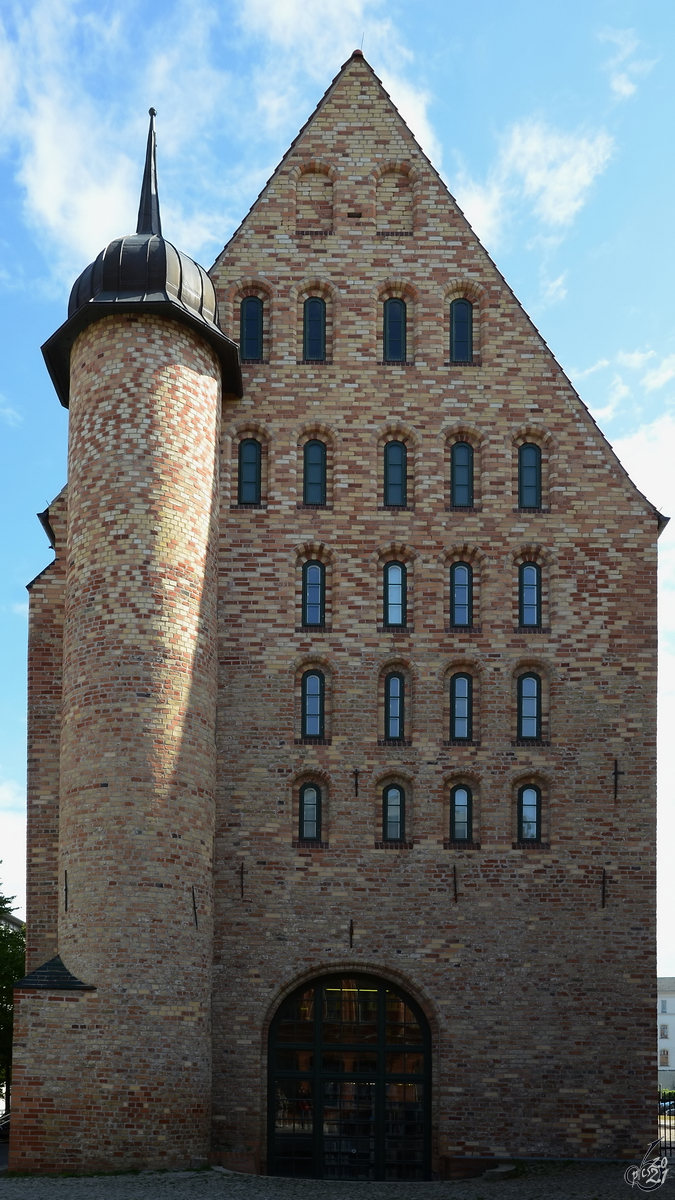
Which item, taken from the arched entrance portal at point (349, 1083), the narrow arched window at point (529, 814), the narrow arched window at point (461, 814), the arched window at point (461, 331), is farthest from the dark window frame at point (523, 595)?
the arched entrance portal at point (349, 1083)

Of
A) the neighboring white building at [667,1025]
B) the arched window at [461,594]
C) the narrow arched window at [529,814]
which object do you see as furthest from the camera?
the neighboring white building at [667,1025]

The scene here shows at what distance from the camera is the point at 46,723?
94.0 feet

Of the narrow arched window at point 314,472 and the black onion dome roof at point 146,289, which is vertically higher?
the black onion dome roof at point 146,289

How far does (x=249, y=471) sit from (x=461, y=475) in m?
4.31

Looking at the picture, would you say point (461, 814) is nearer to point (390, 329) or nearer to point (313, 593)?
point (313, 593)

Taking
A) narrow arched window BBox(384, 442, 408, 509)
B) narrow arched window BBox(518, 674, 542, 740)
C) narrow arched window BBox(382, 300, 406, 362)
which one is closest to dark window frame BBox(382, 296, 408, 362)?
narrow arched window BBox(382, 300, 406, 362)

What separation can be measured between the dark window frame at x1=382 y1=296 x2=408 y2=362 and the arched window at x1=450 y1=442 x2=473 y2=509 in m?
2.21

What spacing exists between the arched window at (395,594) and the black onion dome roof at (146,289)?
508 centimetres

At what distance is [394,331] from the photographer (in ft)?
100

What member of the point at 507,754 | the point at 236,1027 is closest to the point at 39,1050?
the point at 236,1027

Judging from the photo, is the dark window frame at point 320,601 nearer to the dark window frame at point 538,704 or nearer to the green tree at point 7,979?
the dark window frame at point 538,704

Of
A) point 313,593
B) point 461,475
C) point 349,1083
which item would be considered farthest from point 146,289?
point 349,1083

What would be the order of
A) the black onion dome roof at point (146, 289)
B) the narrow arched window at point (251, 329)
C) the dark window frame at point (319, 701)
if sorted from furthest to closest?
the narrow arched window at point (251, 329)
the dark window frame at point (319, 701)
the black onion dome roof at point (146, 289)

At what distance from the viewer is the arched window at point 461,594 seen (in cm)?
2928
